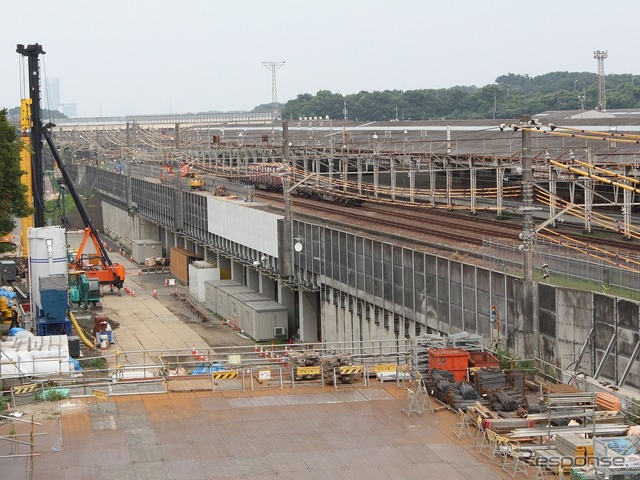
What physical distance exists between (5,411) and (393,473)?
9.61m

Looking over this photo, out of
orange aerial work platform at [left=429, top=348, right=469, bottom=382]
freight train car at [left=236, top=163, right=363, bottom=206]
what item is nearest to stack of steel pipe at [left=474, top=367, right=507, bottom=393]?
orange aerial work platform at [left=429, top=348, right=469, bottom=382]

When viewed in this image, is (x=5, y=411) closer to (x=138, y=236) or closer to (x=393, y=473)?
(x=393, y=473)

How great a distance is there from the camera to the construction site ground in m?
19.9

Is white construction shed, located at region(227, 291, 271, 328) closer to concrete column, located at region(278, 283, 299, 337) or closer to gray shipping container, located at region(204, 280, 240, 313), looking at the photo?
concrete column, located at region(278, 283, 299, 337)

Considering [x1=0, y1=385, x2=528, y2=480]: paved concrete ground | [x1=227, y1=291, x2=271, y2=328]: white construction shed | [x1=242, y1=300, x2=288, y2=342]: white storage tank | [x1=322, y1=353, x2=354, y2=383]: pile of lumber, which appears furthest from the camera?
Answer: [x1=227, y1=291, x2=271, y2=328]: white construction shed

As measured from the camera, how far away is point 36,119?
197ft

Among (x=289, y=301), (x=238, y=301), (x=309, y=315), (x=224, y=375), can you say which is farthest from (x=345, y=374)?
(x=238, y=301)

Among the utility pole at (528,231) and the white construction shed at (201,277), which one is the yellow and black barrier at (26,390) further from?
the white construction shed at (201,277)

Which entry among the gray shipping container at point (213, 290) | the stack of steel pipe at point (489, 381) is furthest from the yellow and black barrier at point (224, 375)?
the gray shipping container at point (213, 290)

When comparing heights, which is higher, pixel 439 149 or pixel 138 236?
pixel 439 149

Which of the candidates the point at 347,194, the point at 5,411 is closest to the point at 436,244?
the point at 5,411

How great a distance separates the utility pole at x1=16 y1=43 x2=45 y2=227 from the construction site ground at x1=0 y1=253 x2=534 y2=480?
36.7 metres

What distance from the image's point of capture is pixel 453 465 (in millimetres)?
20125

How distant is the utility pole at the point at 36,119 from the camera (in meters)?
58.6
